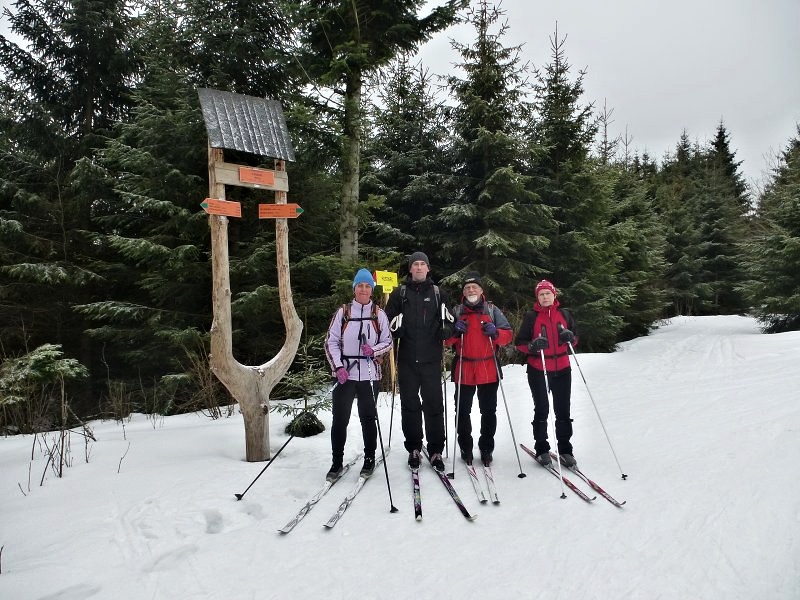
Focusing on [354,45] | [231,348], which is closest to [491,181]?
[354,45]

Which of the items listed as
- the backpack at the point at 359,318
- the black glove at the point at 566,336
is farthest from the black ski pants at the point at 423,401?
the black glove at the point at 566,336

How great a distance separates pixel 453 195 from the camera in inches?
516

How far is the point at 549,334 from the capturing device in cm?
474

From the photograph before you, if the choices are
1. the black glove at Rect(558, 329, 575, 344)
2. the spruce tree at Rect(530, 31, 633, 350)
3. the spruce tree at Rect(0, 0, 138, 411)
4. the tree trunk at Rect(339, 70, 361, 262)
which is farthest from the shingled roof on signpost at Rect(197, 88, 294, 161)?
the spruce tree at Rect(530, 31, 633, 350)

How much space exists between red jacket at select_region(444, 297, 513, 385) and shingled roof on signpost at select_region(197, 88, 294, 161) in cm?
284

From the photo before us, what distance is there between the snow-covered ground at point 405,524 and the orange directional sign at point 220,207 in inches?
108

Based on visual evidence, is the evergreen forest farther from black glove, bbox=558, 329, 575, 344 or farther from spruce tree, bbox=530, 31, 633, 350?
black glove, bbox=558, 329, 575, 344

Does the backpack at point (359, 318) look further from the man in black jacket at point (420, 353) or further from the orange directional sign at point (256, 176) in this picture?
the orange directional sign at point (256, 176)

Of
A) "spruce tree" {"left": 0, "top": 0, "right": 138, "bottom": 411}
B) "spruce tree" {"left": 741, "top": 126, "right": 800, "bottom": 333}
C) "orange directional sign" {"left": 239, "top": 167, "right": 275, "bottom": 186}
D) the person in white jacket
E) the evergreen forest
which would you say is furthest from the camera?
"spruce tree" {"left": 741, "top": 126, "right": 800, "bottom": 333}

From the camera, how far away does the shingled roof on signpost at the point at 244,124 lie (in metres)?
4.74

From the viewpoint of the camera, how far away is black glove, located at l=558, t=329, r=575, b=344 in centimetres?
457

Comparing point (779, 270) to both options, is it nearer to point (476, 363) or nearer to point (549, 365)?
point (549, 365)

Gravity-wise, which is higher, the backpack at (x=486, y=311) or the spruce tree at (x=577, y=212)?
the spruce tree at (x=577, y=212)

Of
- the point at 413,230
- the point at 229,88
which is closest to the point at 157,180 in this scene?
the point at 229,88
